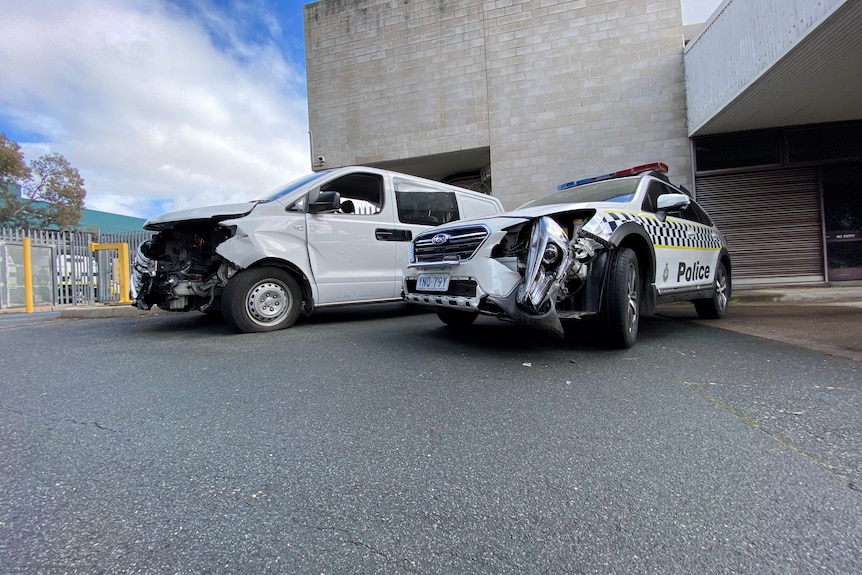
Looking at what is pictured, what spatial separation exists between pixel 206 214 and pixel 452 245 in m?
2.81

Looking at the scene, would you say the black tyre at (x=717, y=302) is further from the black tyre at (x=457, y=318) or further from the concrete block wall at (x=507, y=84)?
the concrete block wall at (x=507, y=84)

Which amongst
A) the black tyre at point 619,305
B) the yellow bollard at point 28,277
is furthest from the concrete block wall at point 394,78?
the black tyre at point 619,305

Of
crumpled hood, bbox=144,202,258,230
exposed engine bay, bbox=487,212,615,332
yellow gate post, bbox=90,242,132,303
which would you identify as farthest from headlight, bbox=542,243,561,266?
yellow gate post, bbox=90,242,132,303

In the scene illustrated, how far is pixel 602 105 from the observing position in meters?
10.2

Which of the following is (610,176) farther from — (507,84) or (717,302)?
(507,84)

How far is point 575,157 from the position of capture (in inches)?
412

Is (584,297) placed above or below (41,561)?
above

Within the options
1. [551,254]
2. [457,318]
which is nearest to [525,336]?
[457,318]

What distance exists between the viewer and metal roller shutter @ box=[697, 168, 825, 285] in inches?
360

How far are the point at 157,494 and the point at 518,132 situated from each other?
10.8 m

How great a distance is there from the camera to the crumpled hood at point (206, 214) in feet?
15.9

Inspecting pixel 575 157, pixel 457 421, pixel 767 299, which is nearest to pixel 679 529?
pixel 457 421

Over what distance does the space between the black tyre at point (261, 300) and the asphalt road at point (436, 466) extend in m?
1.31

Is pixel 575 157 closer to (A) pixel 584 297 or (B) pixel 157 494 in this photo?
(A) pixel 584 297
